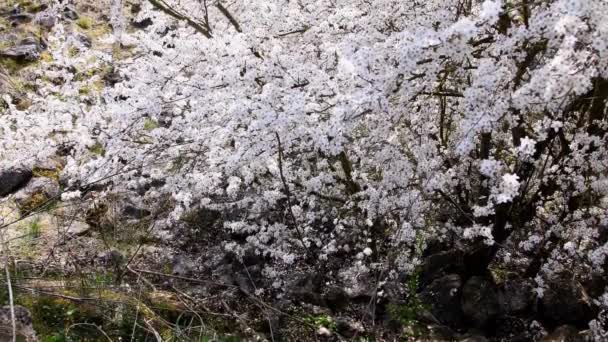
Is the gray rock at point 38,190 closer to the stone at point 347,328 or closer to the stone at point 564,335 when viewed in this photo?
the stone at point 347,328

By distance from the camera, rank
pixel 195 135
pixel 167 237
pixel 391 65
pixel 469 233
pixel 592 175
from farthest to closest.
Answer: pixel 167 237 < pixel 195 135 < pixel 592 175 < pixel 469 233 < pixel 391 65

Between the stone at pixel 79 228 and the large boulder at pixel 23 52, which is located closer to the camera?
the stone at pixel 79 228

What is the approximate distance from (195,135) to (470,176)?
265 centimetres

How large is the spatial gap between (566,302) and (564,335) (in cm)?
48

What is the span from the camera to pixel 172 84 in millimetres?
5199

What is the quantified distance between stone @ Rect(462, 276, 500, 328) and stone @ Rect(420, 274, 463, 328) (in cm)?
7

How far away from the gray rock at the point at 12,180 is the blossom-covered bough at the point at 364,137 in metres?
1.88

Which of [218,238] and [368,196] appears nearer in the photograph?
[368,196]

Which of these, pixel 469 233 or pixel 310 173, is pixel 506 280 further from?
pixel 310 173

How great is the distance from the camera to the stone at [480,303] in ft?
17.8

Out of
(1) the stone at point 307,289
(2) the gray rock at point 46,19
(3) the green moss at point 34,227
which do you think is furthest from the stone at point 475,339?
(2) the gray rock at point 46,19

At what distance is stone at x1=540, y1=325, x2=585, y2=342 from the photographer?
4.71 metres

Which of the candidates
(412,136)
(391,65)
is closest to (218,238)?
(412,136)

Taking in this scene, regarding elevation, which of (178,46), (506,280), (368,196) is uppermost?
(178,46)
